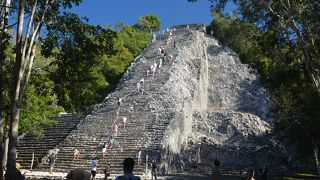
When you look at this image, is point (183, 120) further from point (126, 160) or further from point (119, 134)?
point (126, 160)

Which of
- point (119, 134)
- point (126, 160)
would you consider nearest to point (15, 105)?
point (126, 160)

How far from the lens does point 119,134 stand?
2556 centimetres

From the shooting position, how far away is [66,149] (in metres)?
25.0

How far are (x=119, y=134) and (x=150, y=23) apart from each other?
48.6 metres

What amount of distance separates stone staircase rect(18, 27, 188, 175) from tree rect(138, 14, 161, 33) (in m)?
38.3

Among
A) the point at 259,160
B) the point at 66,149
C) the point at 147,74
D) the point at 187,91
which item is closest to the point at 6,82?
the point at 66,149

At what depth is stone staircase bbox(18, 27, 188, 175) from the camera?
2280 cm

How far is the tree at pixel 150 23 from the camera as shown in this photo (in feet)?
236

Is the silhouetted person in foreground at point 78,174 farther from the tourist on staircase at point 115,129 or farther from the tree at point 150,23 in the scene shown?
the tree at point 150,23

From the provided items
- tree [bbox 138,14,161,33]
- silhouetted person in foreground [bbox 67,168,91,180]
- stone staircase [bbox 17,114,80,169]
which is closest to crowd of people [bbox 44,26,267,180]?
silhouetted person in foreground [bbox 67,168,91,180]

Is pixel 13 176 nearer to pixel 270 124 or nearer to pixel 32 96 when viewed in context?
pixel 32 96

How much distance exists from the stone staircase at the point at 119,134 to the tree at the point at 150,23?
3825 centimetres

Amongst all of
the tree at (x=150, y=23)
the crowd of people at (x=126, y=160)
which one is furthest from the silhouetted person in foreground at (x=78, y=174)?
the tree at (x=150, y=23)

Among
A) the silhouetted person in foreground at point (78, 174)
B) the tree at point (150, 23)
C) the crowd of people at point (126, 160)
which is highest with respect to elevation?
the tree at point (150, 23)
